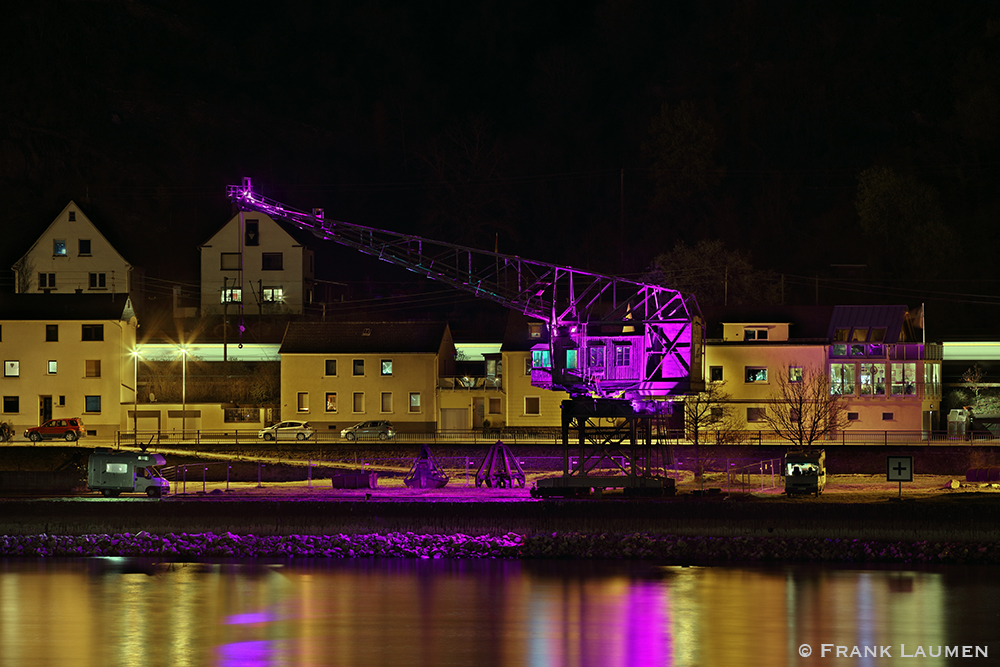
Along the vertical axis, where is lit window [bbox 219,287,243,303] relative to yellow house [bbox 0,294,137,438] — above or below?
above

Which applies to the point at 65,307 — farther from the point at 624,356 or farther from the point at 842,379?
the point at 842,379

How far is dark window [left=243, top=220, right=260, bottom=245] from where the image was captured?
287 feet

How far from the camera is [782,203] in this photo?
106 m

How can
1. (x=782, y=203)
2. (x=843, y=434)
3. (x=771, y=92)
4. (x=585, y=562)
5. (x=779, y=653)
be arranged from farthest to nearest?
(x=771, y=92)
(x=782, y=203)
(x=843, y=434)
(x=585, y=562)
(x=779, y=653)

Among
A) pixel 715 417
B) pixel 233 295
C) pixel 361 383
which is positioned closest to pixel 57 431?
pixel 361 383

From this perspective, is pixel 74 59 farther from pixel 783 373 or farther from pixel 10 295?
pixel 783 373

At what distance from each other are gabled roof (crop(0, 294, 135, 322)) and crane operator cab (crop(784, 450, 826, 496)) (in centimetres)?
4388

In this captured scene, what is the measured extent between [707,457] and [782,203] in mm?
52118

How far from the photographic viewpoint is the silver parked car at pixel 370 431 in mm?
67062

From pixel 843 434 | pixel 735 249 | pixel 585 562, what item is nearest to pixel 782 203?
pixel 735 249

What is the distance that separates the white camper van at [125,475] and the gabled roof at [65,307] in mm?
28508

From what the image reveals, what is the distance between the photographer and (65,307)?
74875mm

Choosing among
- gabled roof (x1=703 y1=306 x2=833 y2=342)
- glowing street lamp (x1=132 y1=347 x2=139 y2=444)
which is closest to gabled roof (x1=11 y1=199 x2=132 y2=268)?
glowing street lamp (x1=132 y1=347 x2=139 y2=444)

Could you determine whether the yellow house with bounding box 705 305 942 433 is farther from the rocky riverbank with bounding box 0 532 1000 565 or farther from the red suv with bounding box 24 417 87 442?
the red suv with bounding box 24 417 87 442
